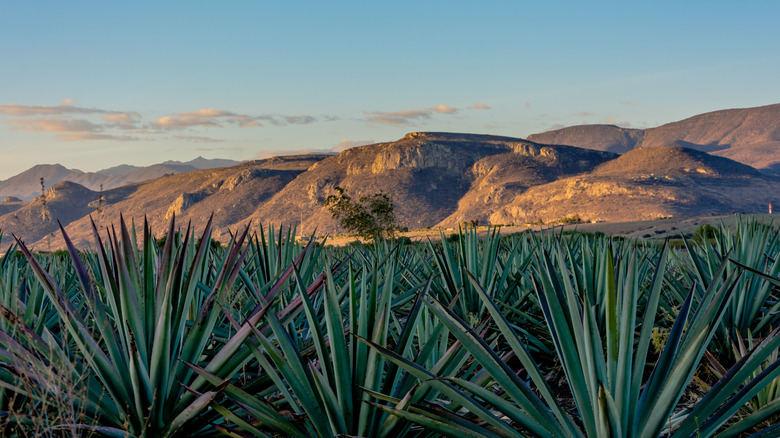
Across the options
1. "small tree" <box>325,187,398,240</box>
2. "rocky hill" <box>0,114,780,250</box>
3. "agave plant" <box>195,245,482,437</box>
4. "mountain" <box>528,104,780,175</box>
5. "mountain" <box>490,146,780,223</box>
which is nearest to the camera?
"agave plant" <box>195,245,482,437</box>

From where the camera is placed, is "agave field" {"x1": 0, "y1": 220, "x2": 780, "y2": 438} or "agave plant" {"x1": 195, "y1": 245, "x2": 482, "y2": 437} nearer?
"agave field" {"x1": 0, "y1": 220, "x2": 780, "y2": 438}

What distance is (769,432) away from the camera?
1.54m

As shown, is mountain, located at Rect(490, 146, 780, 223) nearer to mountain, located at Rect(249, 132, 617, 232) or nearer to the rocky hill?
the rocky hill

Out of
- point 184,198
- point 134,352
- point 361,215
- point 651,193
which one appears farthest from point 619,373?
point 184,198

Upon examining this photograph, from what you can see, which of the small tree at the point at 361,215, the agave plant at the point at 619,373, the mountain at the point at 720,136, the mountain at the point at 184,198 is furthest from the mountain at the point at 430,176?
the agave plant at the point at 619,373

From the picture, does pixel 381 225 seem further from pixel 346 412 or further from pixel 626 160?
pixel 626 160

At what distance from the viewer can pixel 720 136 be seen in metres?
170

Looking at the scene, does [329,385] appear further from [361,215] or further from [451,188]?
[451,188]

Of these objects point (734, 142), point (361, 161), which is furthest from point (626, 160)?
point (734, 142)

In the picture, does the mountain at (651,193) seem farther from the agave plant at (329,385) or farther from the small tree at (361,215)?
the agave plant at (329,385)

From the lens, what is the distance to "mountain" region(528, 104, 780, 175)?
142113 millimetres

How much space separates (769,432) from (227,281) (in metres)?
1.90

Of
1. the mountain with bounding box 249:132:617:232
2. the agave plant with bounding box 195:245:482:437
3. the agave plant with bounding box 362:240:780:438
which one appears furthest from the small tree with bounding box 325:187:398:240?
the mountain with bounding box 249:132:617:232

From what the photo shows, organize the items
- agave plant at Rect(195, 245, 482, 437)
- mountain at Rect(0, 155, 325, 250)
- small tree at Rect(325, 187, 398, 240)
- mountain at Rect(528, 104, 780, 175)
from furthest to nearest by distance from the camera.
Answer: mountain at Rect(528, 104, 780, 175) → mountain at Rect(0, 155, 325, 250) → small tree at Rect(325, 187, 398, 240) → agave plant at Rect(195, 245, 482, 437)
